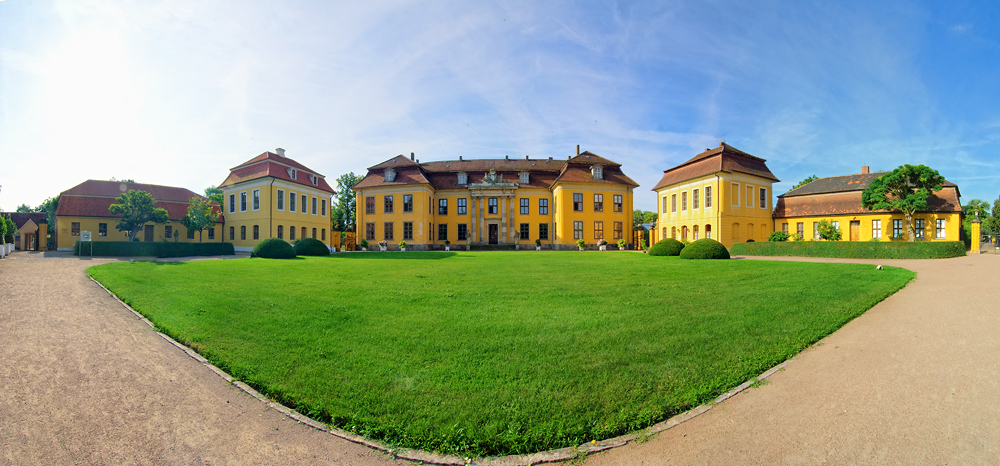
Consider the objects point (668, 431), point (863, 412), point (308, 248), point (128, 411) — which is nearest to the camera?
point (668, 431)

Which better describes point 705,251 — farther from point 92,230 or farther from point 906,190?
point 92,230

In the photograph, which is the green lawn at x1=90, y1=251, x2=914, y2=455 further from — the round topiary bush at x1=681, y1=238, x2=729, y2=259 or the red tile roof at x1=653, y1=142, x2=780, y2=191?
the red tile roof at x1=653, y1=142, x2=780, y2=191

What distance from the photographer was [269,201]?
120ft

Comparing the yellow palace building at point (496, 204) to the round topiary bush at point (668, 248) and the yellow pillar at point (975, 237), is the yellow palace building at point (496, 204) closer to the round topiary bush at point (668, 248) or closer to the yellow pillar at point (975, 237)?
the round topiary bush at point (668, 248)

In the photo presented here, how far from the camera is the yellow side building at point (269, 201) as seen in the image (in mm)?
36719

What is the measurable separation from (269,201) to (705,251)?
37.2m

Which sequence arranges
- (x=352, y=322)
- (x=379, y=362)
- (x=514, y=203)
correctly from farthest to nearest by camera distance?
1. (x=514, y=203)
2. (x=352, y=322)
3. (x=379, y=362)

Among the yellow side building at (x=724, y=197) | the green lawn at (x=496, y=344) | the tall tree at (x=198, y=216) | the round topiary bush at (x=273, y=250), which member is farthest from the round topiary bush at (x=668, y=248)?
the tall tree at (x=198, y=216)

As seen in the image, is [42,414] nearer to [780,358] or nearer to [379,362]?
[379,362]

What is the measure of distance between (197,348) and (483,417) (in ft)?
17.7

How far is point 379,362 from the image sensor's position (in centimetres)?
553

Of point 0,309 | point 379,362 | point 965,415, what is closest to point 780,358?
point 965,415

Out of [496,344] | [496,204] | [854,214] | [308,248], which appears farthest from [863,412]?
[854,214]

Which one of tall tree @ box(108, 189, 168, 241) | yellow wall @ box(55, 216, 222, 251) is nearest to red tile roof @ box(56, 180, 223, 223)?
yellow wall @ box(55, 216, 222, 251)
